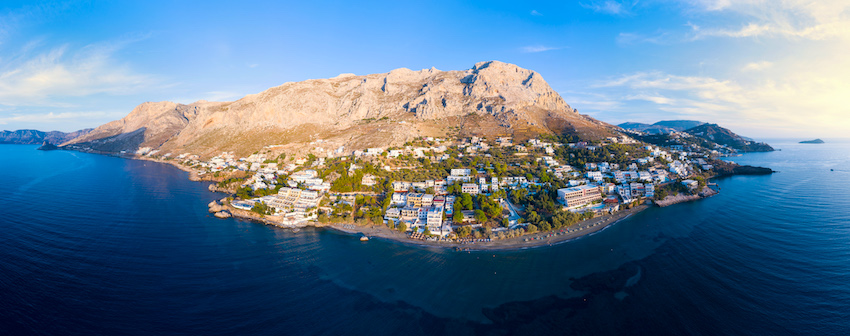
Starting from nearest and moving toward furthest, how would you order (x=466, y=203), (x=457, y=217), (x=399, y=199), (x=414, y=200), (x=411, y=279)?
(x=411, y=279)
(x=457, y=217)
(x=466, y=203)
(x=414, y=200)
(x=399, y=199)

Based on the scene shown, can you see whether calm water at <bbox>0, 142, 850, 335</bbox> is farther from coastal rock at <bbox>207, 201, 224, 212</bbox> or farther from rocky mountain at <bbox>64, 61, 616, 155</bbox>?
rocky mountain at <bbox>64, 61, 616, 155</bbox>

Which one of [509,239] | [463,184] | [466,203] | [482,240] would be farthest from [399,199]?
[509,239]

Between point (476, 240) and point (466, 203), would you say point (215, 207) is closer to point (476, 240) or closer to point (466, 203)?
point (466, 203)

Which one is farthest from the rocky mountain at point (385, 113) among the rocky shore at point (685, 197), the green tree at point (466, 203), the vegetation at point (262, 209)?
the green tree at point (466, 203)

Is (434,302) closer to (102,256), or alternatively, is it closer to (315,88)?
(102,256)

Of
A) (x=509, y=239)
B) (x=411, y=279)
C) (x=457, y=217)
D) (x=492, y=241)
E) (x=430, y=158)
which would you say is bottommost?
(x=411, y=279)

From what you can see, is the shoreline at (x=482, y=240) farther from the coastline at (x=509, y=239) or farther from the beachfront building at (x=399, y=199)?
the beachfront building at (x=399, y=199)

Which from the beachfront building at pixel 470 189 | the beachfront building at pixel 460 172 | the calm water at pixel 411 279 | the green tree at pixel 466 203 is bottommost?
the calm water at pixel 411 279
